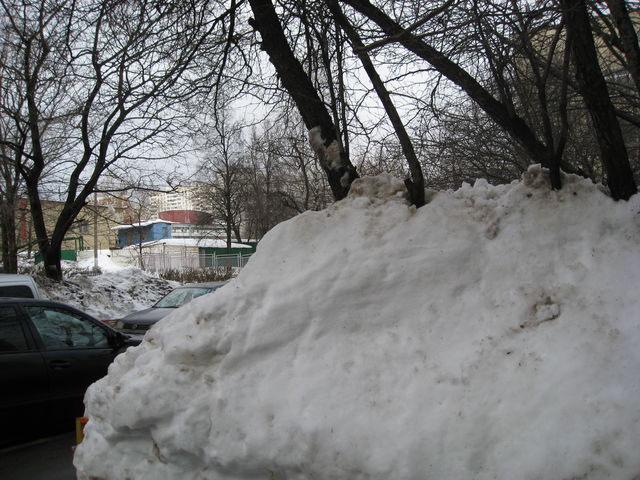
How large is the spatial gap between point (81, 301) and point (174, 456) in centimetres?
1343

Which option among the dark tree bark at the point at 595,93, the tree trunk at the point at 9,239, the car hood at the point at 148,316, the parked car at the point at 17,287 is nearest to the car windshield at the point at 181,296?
the car hood at the point at 148,316

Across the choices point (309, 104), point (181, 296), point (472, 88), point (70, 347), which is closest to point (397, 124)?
point (472, 88)

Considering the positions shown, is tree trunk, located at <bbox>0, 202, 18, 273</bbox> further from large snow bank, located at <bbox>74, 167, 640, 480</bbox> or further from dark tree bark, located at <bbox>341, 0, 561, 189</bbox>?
dark tree bark, located at <bbox>341, 0, 561, 189</bbox>

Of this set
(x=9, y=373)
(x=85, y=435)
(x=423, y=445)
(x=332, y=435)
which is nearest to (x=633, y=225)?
(x=423, y=445)

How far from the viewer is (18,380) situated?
16.3 feet

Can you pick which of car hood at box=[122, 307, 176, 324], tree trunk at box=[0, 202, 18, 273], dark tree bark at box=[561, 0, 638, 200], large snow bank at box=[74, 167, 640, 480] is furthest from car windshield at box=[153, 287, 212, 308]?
dark tree bark at box=[561, 0, 638, 200]

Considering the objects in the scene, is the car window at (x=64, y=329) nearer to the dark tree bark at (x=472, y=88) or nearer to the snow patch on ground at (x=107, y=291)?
the dark tree bark at (x=472, y=88)

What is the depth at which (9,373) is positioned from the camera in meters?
4.93

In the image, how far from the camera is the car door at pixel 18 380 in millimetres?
4875

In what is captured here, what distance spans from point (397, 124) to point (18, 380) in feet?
13.9

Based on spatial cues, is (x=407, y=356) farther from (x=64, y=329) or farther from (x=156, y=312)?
(x=156, y=312)

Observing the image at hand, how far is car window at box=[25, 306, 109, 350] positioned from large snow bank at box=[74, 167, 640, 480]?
215 cm

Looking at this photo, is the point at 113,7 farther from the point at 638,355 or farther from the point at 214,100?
the point at 638,355

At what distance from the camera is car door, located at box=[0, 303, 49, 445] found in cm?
488
